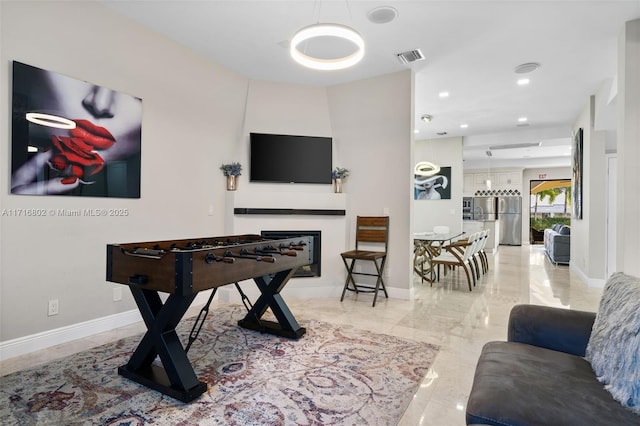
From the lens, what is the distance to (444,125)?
709 centimetres

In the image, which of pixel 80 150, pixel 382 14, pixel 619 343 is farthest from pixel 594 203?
pixel 80 150

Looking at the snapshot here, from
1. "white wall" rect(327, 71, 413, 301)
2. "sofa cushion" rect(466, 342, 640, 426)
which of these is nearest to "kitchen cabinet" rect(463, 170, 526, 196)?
"white wall" rect(327, 71, 413, 301)

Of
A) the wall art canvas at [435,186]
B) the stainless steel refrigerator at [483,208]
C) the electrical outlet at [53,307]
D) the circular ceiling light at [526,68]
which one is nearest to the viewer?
the electrical outlet at [53,307]

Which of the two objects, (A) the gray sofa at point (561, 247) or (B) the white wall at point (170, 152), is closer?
(B) the white wall at point (170, 152)

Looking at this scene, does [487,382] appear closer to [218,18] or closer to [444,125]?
[218,18]

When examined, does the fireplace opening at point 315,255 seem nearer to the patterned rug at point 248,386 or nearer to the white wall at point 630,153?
the patterned rug at point 248,386

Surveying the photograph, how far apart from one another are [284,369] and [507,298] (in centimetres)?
345

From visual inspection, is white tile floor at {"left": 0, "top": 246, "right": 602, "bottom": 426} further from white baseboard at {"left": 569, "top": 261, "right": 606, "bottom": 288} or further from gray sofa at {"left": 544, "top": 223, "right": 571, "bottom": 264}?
gray sofa at {"left": 544, "top": 223, "right": 571, "bottom": 264}

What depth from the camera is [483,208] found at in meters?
11.7

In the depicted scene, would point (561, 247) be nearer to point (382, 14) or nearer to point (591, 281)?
point (591, 281)

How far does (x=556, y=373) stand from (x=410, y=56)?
3583mm

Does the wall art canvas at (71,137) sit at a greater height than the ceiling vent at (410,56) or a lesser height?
lesser

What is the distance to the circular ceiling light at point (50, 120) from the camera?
267 cm

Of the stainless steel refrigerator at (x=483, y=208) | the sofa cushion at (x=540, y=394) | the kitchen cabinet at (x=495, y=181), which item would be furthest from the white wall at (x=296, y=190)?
the kitchen cabinet at (x=495, y=181)
